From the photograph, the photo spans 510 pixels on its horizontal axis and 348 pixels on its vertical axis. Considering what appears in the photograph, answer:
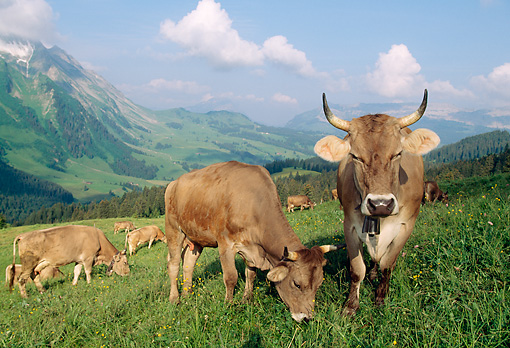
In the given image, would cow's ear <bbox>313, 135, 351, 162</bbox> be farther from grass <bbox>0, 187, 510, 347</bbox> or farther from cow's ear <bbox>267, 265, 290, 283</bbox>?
grass <bbox>0, 187, 510, 347</bbox>

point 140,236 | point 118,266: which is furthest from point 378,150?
point 140,236

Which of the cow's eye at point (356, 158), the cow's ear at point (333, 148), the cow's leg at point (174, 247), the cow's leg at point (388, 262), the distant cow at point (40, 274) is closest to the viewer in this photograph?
the cow's eye at point (356, 158)

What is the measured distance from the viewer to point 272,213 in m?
6.10

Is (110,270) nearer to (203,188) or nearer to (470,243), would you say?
(203,188)

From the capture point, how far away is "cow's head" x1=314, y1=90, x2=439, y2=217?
4.33 meters

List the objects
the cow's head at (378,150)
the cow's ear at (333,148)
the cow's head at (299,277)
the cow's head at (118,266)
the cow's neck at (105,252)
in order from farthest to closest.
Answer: the cow's neck at (105,252), the cow's head at (118,266), the cow's head at (299,277), the cow's ear at (333,148), the cow's head at (378,150)

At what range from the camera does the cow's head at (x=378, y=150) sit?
4.33 metres

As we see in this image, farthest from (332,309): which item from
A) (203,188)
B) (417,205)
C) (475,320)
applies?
(203,188)

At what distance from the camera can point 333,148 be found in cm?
512

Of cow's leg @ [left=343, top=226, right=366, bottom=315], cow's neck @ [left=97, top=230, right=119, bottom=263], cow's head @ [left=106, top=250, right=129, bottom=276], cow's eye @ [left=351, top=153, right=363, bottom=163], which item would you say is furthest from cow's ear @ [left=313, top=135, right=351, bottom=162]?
cow's neck @ [left=97, top=230, right=119, bottom=263]

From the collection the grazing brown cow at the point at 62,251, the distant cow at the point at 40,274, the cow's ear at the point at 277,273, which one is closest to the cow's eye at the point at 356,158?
the cow's ear at the point at 277,273

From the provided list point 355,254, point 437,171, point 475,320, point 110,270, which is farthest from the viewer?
point 437,171

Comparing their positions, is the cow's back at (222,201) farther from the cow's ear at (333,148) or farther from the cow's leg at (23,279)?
the cow's leg at (23,279)

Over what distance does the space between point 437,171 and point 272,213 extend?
4812 inches
